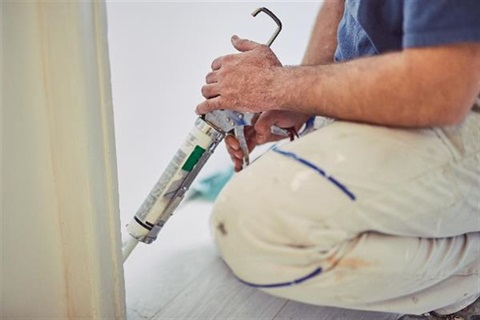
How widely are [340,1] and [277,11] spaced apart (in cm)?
20

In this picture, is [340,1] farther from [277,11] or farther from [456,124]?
[456,124]

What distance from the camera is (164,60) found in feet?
3.92

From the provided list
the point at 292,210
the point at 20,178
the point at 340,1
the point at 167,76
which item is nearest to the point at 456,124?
the point at 292,210

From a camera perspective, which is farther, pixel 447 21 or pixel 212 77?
pixel 212 77

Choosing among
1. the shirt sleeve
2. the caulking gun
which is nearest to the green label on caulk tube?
the caulking gun

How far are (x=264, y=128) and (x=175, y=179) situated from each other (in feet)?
0.58

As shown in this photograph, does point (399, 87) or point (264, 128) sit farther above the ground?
point (399, 87)

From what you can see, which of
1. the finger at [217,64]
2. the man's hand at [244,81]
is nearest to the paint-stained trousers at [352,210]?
the man's hand at [244,81]

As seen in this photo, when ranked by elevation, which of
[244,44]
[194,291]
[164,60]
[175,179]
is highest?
[244,44]

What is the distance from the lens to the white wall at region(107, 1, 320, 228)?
1100 millimetres

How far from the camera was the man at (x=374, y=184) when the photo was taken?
65 centimetres

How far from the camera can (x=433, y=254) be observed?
2.37 feet

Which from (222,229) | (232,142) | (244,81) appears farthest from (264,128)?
(222,229)

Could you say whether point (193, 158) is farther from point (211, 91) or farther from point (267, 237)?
point (267, 237)
